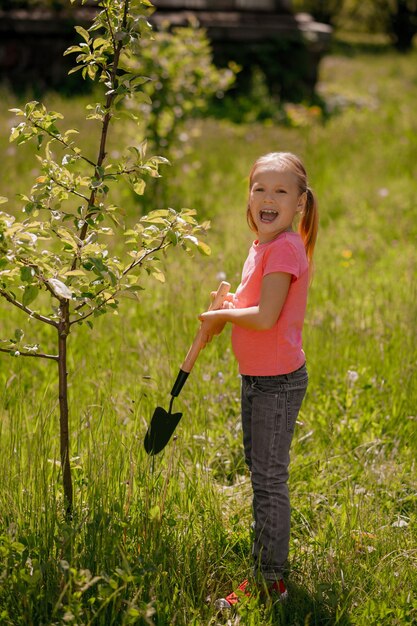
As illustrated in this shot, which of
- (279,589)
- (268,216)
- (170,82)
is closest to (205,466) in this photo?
(279,589)

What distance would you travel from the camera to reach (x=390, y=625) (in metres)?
2.46

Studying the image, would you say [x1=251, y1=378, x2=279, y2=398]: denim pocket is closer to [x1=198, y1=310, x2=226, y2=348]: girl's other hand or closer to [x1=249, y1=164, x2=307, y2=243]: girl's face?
[x1=198, y1=310, x2=226, y2=348]: girl's other hand

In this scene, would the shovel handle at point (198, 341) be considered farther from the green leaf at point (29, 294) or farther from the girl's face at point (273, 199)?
the green leaf at point (29, 294)

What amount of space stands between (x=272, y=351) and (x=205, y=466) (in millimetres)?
752

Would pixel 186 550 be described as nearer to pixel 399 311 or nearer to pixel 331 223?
pixel 399 311

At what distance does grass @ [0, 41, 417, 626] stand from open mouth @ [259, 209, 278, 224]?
0.60m

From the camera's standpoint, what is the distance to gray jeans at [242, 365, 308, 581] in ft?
8.41

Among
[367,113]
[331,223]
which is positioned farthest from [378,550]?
[367,113]

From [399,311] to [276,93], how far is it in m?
8.12

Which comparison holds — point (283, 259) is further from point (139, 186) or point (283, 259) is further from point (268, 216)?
point (139, 186)

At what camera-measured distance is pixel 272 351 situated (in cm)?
256

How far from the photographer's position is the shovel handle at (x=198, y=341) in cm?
260

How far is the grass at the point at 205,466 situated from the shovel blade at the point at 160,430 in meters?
0.05

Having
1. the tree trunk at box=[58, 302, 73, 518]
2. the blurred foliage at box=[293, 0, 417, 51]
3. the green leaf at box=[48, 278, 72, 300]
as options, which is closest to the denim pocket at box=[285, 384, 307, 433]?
the tree trunk at box=[58, 302, 73, 518]
